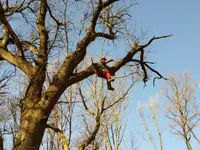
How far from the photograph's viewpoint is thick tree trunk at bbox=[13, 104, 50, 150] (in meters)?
3.74

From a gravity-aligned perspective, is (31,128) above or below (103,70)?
below

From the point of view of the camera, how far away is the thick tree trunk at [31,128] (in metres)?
3.74

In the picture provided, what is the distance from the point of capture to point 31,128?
3.84 metres

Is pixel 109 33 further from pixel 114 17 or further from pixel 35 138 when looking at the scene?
pixel 35 138

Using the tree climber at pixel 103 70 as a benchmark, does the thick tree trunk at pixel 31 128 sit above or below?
below

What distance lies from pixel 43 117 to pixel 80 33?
7.71 feet

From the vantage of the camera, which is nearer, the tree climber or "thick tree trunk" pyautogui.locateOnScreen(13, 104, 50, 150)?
"thick tree trunk" pyautogui.locateOnScreen(13, 104, 50, 150)

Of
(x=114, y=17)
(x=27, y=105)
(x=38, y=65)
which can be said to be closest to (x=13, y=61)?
(x=38, y=65)

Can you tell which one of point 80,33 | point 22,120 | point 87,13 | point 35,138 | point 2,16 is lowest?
point 35,138

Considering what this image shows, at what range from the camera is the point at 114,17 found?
241 inches

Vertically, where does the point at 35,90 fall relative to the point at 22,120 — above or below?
above

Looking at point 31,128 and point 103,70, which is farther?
point 103,70

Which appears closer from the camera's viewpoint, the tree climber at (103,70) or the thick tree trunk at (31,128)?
the thick tree trunk at (31,128)

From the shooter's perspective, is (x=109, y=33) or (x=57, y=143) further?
(x=57, y=143)
